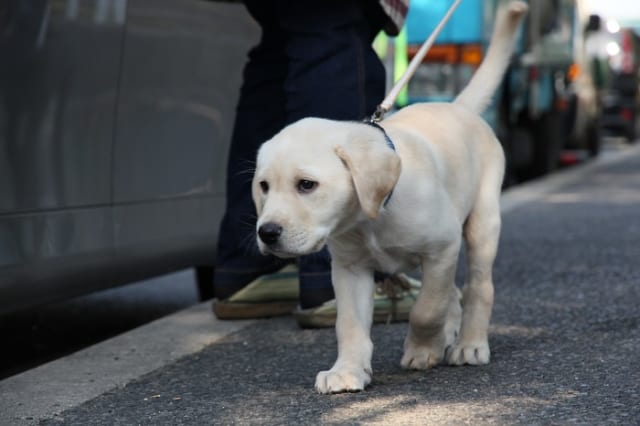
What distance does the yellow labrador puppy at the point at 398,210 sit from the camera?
9.62 feet

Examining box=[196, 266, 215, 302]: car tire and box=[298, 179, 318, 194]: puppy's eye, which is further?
box=[196, 266, 215, 302]: car tire

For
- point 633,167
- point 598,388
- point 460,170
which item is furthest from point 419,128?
point 633,167

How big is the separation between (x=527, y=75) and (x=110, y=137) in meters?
8.61

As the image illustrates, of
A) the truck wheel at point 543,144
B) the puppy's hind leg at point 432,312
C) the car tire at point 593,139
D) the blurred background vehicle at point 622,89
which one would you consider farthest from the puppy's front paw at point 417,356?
the blurred background vehicle at point 622,89

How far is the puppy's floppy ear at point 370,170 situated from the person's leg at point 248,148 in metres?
1.36

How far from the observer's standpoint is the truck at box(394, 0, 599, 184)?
9.95 metres

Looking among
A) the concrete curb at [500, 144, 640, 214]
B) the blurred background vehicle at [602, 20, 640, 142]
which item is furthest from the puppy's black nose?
the blurred background vehicle at [602, 20, 640, 142]

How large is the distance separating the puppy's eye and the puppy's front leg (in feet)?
1.40

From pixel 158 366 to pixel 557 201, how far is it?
5.81 meters

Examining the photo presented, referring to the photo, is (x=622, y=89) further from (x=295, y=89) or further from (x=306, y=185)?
(x=306, y=185)

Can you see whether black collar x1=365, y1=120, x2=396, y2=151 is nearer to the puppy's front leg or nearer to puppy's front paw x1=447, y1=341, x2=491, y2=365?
the puppy's front leg

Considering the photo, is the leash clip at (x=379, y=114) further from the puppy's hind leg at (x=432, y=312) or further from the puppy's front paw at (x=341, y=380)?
the puppy's front paw at (x=341, y=380)

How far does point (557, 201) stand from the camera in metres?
9.01

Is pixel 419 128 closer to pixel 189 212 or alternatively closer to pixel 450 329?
pixel 450 329
